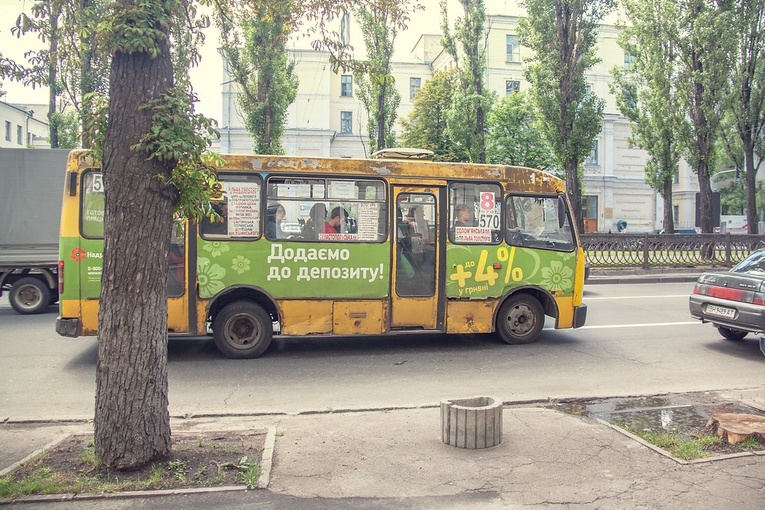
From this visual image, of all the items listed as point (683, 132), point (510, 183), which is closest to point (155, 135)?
point (510, 183)

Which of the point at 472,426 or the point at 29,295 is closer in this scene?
the point at 472,426

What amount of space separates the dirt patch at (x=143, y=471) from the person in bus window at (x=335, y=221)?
4.27m

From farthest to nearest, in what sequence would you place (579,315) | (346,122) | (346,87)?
(346,122) < (346,87) < (579,315)

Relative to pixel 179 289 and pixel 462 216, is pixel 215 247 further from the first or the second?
pixel 462 216

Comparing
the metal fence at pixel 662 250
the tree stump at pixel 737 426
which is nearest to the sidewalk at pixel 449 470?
the tree stump at pixel 737 426

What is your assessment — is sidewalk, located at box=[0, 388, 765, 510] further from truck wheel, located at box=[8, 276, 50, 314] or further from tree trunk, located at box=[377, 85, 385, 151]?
tree trunk, located at box=[377, 85, 385, 151]

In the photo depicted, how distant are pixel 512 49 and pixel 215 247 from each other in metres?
48.8

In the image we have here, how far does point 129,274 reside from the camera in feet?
15.3

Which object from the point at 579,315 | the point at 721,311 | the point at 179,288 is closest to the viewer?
the point at 179,288

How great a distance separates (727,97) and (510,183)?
2124 centimetres

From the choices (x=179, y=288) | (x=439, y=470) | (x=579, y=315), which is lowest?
(x=439, y=470)

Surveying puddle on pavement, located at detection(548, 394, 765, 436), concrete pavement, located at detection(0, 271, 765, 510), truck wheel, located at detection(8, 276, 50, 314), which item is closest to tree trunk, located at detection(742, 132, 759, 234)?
puddle on pavement, located at detection(548, 394, 765, 436)

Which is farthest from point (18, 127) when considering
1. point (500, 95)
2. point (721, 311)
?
point (721, 311)

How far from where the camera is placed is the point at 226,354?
9016mm
